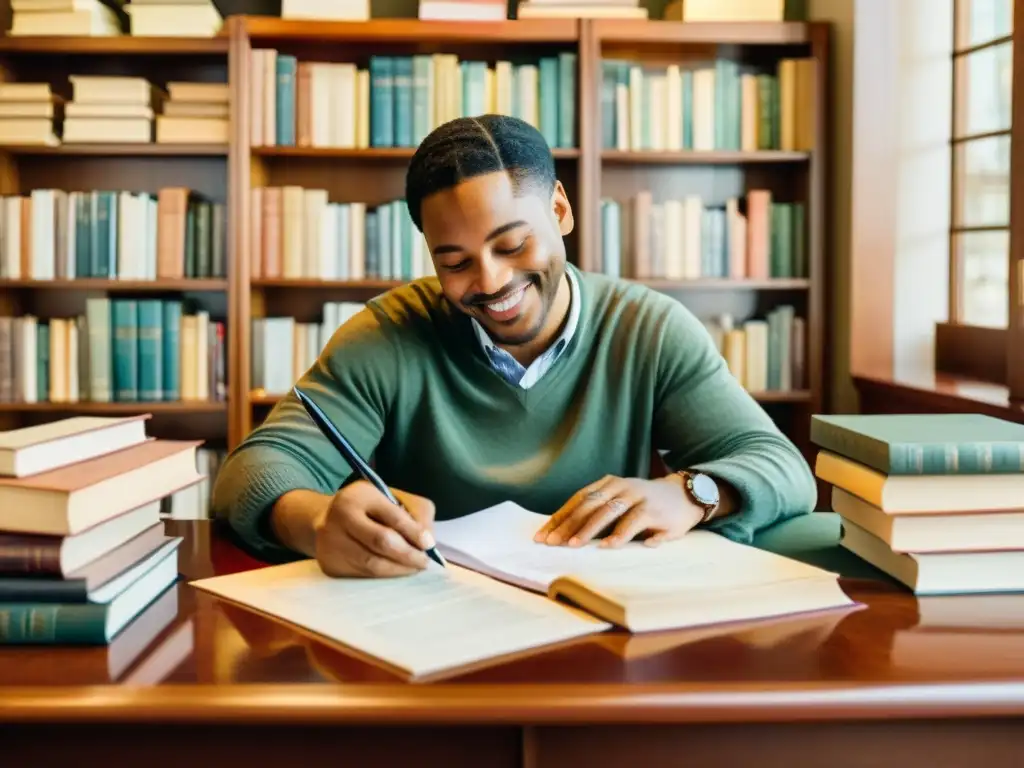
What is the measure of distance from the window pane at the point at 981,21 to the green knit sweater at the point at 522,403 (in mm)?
1662

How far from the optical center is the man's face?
138 cm

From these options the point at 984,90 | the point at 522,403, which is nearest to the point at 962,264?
the point at 984,90

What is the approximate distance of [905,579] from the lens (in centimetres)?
103

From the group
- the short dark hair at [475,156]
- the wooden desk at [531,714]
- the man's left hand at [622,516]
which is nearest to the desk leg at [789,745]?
the wooden desk at [531,714]

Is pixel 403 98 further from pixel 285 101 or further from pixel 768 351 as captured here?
pixel 768 351

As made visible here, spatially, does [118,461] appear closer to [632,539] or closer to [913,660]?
[632,539]

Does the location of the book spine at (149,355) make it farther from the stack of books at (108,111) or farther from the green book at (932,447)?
the green book at (932,447)

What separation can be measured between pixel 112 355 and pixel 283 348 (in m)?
0.49

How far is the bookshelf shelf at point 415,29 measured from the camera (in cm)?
308

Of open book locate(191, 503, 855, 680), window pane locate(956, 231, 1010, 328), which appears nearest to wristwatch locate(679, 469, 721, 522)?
open book locate(191, 503, 855, 680)

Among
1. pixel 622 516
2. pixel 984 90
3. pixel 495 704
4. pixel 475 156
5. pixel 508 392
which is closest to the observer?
pixel 495 704

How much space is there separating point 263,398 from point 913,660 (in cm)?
258

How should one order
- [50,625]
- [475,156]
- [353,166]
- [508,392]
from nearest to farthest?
[50,625]
[475,156]
[508,392]
[353,166]

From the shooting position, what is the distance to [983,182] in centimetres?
287
